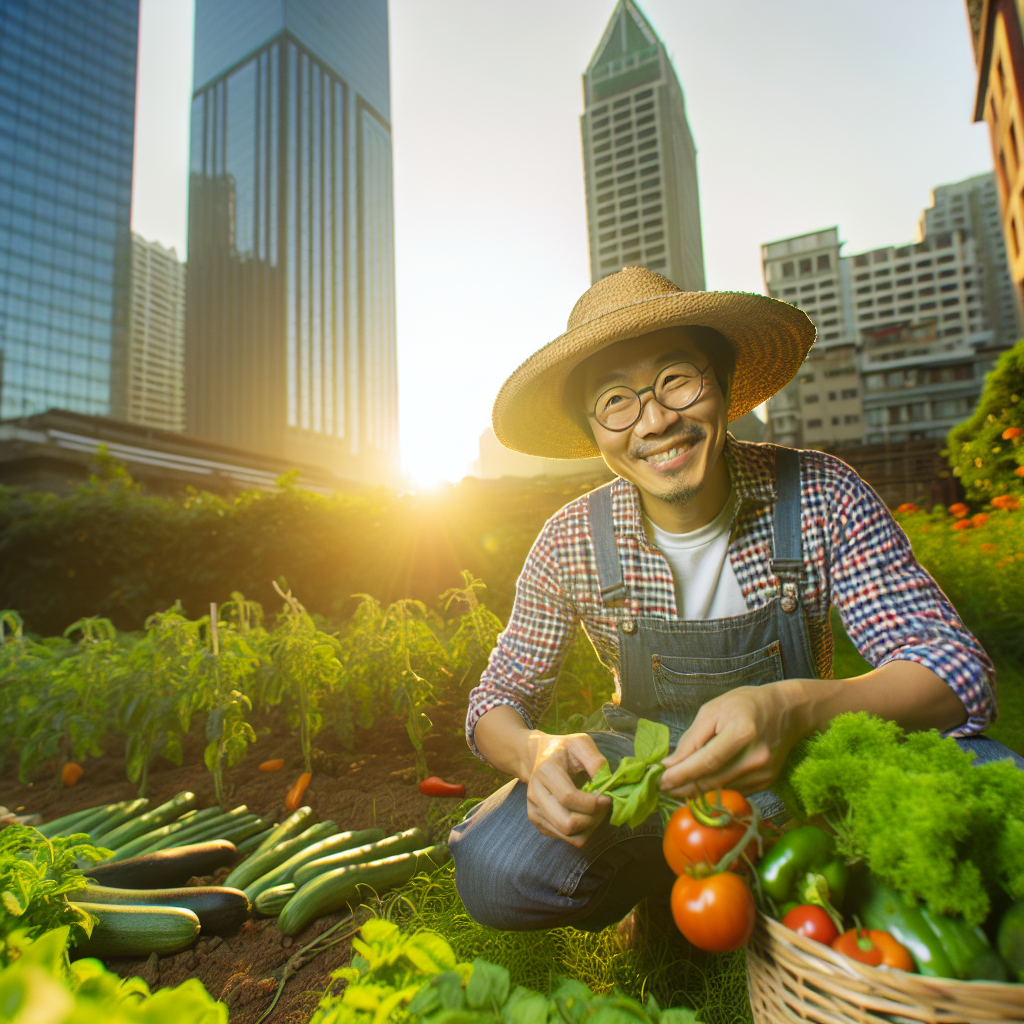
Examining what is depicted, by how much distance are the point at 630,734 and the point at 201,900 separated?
134cm

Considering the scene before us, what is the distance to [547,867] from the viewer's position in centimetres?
138

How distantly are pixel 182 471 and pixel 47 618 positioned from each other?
1260 cm

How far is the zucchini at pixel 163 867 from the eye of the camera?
1819mm

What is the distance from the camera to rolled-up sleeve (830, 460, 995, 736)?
1269mm

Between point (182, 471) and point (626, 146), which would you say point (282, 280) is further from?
point (182, 471)

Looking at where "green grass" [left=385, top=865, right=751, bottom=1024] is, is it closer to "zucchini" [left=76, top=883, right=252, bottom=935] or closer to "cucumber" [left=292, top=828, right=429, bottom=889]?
"cucumber" [left=292, top=828, right=429, bottom=889]

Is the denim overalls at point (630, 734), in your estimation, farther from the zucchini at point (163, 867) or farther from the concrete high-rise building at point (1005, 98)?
the concrete high-rise building at point (1005, 98)

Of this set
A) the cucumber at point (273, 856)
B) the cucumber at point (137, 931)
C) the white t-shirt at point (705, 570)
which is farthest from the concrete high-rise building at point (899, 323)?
the cucumber at point (137, 931)

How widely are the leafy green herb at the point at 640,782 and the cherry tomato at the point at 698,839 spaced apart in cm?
7

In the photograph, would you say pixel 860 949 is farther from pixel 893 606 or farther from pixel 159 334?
pixel 159 334

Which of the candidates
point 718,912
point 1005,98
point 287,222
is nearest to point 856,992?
point 718,912

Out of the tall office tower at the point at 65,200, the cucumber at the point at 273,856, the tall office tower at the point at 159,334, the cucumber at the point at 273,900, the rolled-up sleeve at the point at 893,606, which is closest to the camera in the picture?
the rolled-up sleeve at the point at 893,606

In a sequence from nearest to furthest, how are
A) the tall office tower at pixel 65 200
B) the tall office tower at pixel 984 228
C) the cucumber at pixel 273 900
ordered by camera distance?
the cucumber at pixel 273 900, the tall office tower at pixel 65 200, the tall office tower at pixel 984 228

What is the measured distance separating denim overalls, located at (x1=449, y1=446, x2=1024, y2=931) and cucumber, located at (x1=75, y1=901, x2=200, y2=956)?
31.1 inches
